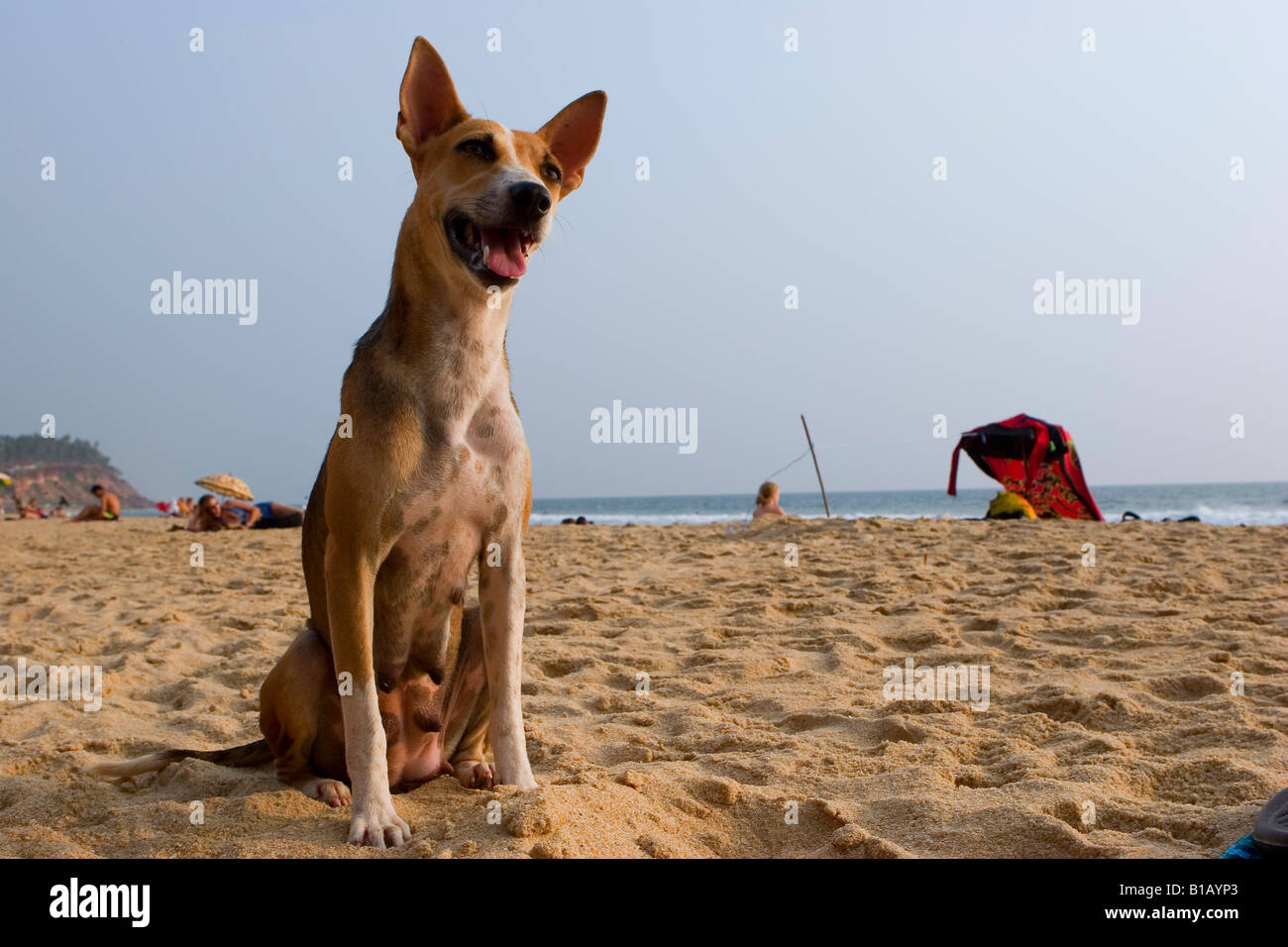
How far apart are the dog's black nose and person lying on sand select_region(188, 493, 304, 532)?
563 inches

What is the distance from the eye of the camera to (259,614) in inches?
283

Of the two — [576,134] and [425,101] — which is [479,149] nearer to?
[425,101]

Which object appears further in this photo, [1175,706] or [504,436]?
[1175,706]

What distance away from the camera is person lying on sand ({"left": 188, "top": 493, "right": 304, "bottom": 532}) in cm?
1545

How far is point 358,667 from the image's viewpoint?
9.14ft

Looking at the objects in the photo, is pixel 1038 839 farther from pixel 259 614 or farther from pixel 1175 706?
pixel 259 614

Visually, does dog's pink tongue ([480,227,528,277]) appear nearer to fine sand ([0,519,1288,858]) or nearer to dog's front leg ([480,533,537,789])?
dog's front leg ([480,533,537,789])

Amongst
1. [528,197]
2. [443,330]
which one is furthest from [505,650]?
[528,197]

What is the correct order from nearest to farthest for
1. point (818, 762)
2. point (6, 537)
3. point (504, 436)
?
point (504, 436)
point (818, 762)
point (6, 537)

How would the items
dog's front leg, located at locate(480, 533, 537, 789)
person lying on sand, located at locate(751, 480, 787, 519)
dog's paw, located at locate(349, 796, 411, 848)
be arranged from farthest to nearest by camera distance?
1. person lying on sand, located at locate(751, 480, 787, 519)
2. dog's front leg, located at locate(480, 533, 537, 789)
3. dog's paw, located at locate(349, 796, 411, 848)

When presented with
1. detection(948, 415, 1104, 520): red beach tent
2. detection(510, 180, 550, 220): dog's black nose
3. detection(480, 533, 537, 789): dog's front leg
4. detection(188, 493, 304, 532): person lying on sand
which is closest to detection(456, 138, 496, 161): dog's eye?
detection(510, 180, 550, 220): dog's black nose

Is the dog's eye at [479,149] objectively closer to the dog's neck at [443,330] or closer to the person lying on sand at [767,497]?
the dog's neck at [443,330]
